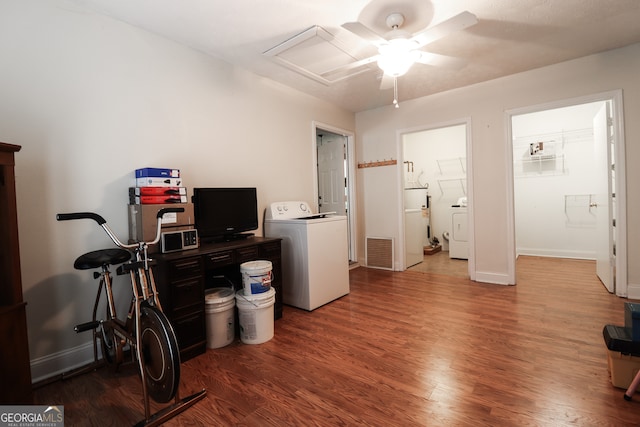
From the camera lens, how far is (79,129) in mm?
2045

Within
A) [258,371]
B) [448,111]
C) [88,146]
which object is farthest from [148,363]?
[448,111]

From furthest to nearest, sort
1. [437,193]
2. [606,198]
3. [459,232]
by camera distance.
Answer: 1. [437,193]
2. [459,232]
3. [606,198]

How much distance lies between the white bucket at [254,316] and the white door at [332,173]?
2.77m

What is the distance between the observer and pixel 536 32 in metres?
2.59

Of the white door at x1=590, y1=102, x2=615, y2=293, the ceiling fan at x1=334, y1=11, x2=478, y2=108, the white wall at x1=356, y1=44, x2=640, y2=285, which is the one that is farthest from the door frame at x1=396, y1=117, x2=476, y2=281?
the ceiling fan at x1=334, y1=11, x2=478, y2=108

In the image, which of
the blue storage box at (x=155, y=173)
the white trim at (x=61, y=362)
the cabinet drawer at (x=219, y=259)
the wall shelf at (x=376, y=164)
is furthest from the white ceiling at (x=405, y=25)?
the white trim at (x=61, y=362)

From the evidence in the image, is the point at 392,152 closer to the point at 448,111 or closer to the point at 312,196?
the point at 448,111

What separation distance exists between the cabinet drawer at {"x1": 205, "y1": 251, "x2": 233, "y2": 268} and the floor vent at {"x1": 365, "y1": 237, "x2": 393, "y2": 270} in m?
2.87

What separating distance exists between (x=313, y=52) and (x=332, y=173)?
242cm

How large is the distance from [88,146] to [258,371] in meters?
2.03

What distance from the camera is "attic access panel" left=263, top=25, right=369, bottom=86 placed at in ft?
8.19

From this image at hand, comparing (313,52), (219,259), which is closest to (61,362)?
(219,259)

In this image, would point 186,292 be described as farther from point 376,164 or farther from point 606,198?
point 606,198

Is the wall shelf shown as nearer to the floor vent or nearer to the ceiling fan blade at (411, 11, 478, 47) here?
the floor vent
